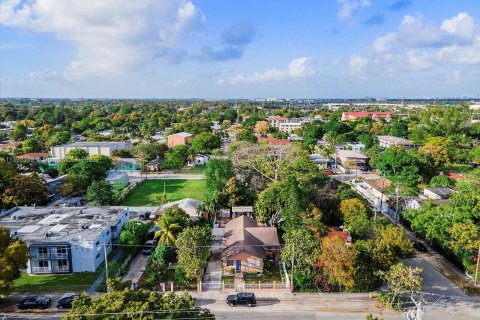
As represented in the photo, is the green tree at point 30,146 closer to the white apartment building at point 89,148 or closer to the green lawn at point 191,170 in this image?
the white apartment building at point 89,148

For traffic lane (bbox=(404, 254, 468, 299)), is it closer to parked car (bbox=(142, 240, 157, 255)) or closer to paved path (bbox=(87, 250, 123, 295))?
parked car (bbox=(142, 240, 157, 255))

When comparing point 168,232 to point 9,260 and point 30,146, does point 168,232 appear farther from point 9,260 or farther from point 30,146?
point 30,146

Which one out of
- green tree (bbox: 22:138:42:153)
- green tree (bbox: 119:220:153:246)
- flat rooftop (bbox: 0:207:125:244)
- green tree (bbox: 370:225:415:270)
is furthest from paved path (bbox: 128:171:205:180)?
green tree (bbox: 370:225:415:270)

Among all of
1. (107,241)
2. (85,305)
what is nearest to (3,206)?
(107,241)

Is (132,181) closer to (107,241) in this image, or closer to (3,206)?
(3,206)

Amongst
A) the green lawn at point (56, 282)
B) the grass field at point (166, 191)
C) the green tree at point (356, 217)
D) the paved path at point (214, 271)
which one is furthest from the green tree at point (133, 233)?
the green tree at point (356, 217)

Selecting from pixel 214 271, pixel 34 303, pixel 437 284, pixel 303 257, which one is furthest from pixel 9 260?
pixel 437 284

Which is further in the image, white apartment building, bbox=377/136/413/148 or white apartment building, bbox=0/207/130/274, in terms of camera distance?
white apartment building, bbox=377/136/413/148
